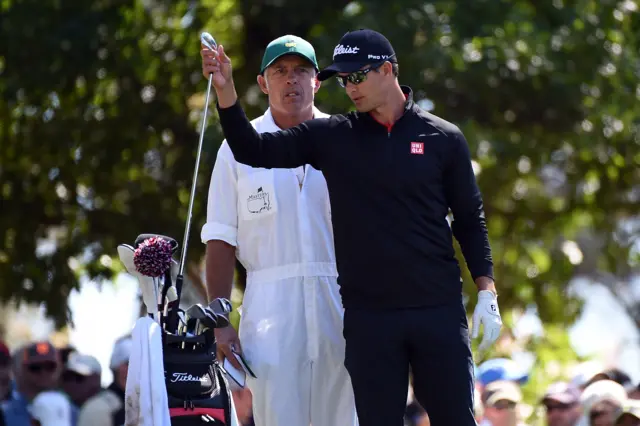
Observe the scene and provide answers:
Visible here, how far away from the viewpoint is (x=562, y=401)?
8797 millimetres

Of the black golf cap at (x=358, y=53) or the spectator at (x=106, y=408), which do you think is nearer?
the black golf cap at (x=358, y=53)

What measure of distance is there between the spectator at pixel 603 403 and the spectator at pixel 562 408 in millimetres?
248

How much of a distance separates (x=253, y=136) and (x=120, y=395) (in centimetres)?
391

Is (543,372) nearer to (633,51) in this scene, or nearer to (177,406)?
(633,51)

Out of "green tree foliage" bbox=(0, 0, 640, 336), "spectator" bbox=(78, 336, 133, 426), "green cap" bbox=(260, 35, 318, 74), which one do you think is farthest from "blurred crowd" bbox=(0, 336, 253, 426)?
"green cap" bbox=(260, 35, 318, 74)

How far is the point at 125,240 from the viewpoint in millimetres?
12094

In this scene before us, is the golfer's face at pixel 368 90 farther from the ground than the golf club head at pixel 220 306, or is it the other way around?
the golfer's face at pixel 368 90

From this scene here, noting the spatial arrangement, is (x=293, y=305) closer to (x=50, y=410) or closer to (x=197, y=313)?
(x=197, y=313)

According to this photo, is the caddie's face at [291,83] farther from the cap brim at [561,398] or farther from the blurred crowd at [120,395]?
the cap brim at [561,398]

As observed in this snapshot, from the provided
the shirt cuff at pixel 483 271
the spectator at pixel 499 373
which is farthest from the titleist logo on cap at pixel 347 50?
the spectator at pixel 499 373

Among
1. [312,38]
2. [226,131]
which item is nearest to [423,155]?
[226,131]

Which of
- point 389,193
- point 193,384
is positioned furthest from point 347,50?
point 193,384

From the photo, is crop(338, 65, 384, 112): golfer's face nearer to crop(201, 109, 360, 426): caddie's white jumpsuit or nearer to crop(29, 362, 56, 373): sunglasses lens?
crop(201, 109, 360, 426): caddie's white jumpsuit

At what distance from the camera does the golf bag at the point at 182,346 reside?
5.52m
